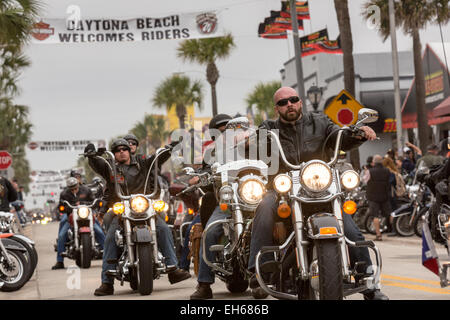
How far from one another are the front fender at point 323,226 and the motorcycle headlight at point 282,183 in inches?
11.4

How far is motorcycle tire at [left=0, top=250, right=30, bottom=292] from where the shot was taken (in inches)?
435

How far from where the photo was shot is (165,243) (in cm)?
974

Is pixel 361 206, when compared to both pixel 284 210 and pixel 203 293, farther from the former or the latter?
pixel 284 210

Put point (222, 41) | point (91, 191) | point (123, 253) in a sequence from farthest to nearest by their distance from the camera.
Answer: point (222, 41), point (91, 191), point (123, 253)

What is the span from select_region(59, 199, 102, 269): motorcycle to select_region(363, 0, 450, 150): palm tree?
16.9 m

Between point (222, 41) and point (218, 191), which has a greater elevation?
point (222, 41)

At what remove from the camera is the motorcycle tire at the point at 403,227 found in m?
18.1

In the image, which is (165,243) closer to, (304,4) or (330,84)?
(304,4)

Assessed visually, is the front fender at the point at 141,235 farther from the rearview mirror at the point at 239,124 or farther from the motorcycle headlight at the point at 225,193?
the rearview mirror at the point at 239,124

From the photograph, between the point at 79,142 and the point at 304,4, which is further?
the point at 79,142
